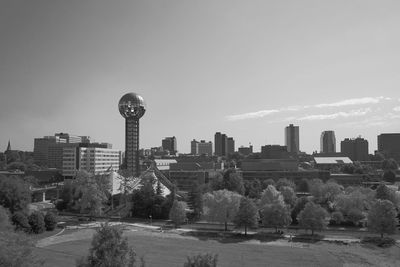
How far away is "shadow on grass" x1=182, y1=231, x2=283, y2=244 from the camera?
5825cm

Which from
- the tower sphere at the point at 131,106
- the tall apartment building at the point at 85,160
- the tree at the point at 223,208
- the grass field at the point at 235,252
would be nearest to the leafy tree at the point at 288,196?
the tree at the point at 223,208

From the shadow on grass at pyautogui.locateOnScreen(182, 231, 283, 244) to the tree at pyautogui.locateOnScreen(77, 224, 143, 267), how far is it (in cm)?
3364

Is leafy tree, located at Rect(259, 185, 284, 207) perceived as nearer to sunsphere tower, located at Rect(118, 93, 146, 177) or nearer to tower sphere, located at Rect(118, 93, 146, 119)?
sunsphere tower, located at Rect(118, 93, 146, 177)

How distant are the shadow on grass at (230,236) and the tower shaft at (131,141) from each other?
70607mm

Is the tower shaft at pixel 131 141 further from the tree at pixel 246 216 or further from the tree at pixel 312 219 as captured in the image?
the tree at pixel 312 219

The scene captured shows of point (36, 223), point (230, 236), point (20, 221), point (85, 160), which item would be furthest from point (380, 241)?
point (85, 160)

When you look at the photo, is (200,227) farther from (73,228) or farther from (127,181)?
(127,181)

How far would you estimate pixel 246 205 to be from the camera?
63.0 m

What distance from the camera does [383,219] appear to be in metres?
57.1

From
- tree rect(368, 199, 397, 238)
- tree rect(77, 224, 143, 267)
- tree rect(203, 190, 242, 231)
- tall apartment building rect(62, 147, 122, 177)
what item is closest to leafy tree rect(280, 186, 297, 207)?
tree rect(203, 190, 242, 231)

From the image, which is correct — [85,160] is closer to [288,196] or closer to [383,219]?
[288,196]

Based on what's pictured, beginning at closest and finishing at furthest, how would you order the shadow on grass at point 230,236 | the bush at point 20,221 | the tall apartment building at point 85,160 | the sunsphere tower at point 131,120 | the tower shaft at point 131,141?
the shadow on grass at point 230,236
the bush at point 20,221
the sunsphere tower at point 131,120
the tower shaft at point 131,141
the tall apartment building at point 85,160

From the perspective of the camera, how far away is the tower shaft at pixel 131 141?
130000mm

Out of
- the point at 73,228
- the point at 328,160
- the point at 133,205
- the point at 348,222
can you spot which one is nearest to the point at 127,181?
the point at 133,205
